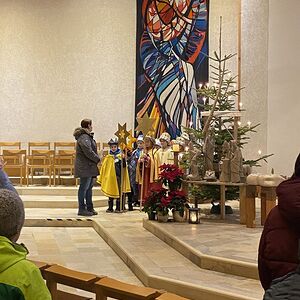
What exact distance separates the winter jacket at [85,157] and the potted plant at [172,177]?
1598 mm

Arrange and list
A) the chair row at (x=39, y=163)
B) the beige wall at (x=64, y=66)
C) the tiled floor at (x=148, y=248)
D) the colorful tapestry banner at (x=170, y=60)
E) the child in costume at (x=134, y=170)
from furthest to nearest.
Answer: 1. the beige wall at (x=64, y=66)
2. the colorful tapestry banner at (x=170, y=60)
3. the chair row at (x=39, y=163)
4. the child in costume at (x=134, y=170)
5. the tiled floor at (x=148, y=248)

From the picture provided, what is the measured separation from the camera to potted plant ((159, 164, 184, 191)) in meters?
7.20

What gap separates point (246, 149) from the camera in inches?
448

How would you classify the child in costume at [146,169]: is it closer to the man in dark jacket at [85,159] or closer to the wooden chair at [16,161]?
the man in dark jacket at [85,159]

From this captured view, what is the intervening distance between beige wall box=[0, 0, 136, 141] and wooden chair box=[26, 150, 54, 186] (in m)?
1.47

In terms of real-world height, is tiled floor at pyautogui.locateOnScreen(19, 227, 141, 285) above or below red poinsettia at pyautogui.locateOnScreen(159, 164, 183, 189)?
below

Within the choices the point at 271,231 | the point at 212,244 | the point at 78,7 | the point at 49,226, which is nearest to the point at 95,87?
the point at 78,7

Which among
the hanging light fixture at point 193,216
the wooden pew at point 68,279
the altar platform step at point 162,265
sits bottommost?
the altar platform step at point 162,265

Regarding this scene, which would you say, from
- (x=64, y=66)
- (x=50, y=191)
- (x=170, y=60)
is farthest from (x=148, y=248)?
(x=64, y=66)

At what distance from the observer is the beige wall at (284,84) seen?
32.3 feet

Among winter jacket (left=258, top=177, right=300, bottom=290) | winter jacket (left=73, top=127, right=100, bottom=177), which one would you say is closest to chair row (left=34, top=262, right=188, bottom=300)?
winter jacket (left=258, top=177, right=300, bottom=290)

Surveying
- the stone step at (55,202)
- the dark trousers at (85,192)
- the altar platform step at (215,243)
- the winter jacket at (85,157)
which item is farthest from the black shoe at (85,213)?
the altar platform step at (215,243)

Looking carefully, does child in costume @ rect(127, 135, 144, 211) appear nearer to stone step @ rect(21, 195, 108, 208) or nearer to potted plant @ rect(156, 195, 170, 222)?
stone step @ rect(21, 195, 108, 208)

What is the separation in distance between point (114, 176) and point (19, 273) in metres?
7.17
